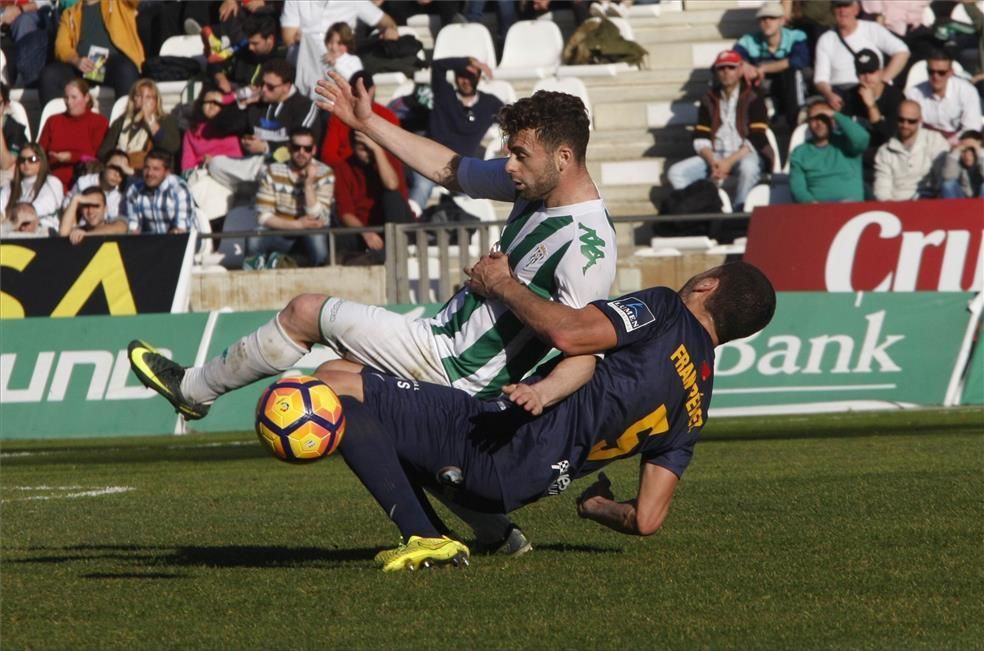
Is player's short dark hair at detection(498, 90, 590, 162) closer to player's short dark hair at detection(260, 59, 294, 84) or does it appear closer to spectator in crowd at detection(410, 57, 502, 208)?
spectator in crowd at detection(410, 57, 502, 208)

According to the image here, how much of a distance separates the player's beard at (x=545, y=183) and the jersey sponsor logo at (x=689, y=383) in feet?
2.84

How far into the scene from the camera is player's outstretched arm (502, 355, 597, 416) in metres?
6.25

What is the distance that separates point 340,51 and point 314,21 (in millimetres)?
1623

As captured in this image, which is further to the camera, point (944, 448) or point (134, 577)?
point (944, 448)

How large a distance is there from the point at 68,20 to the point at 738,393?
12651 millimetres

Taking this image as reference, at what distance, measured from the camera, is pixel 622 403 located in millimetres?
6793

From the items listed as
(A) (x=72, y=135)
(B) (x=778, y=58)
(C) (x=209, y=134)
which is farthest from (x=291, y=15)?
(B) (x=778, y=58)

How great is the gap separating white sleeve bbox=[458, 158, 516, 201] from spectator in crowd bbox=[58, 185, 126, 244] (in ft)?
40.4

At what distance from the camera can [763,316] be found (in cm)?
686

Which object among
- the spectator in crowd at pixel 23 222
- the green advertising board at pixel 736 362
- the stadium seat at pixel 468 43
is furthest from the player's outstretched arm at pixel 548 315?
the stadium seat at pixel 468 43

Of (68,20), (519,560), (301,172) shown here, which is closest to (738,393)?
(301,172)

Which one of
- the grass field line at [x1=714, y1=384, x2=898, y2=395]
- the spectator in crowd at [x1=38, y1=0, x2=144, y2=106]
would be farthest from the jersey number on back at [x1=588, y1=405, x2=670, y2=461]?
the spectator in crowd at [x1=38, y1=0, x2=144, y2=106]

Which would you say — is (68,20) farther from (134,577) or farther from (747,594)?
(747,594)

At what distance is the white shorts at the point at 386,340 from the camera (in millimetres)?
7094
